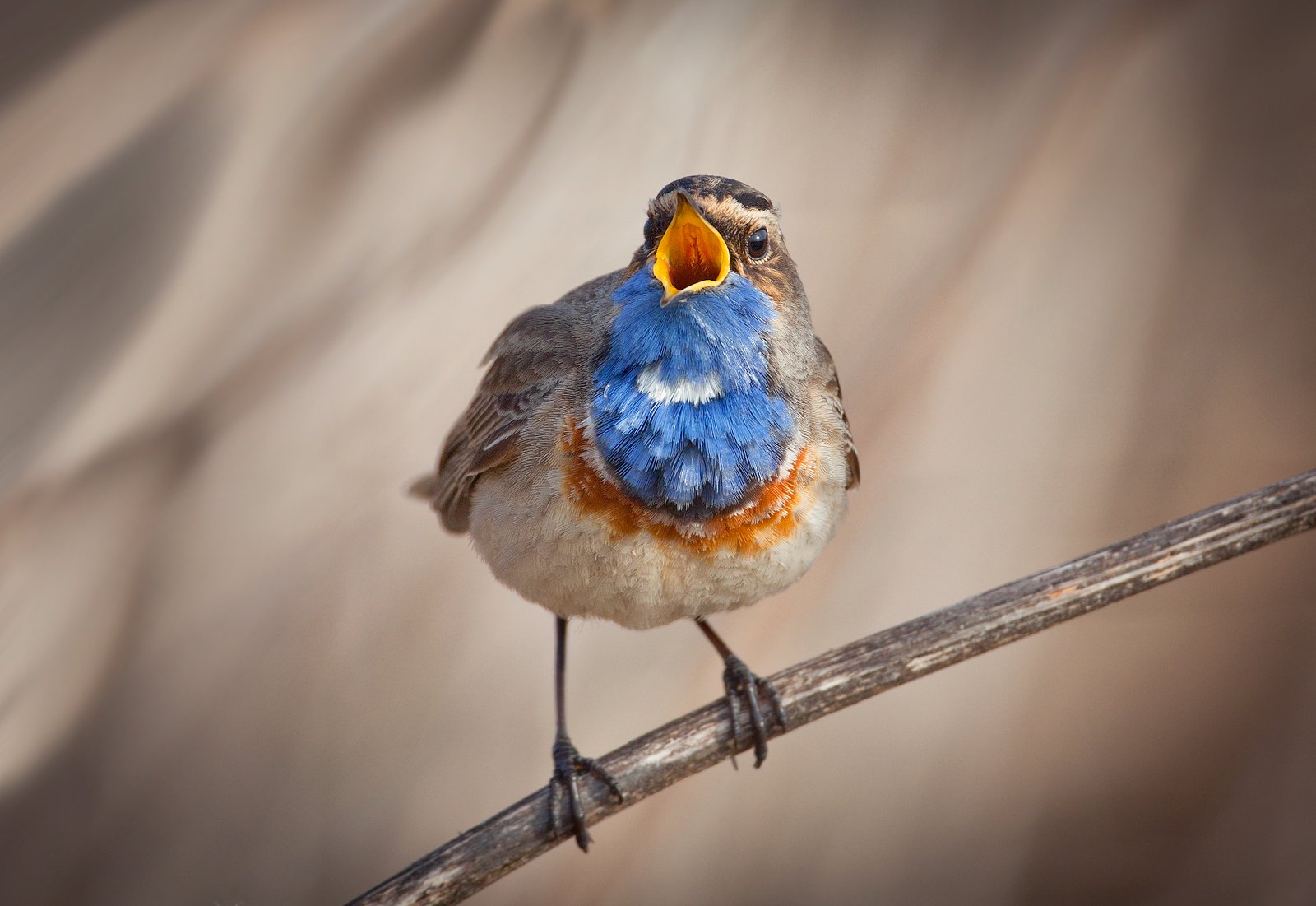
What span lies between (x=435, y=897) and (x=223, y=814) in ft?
3.21

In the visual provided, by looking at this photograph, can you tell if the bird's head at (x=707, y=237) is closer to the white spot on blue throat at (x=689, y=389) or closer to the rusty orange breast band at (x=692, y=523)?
the white spot on blue throat at (x=689, y=389)

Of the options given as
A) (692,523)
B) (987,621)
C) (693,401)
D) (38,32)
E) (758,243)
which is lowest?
(987,621)

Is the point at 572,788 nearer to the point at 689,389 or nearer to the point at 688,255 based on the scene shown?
the point at 689,389

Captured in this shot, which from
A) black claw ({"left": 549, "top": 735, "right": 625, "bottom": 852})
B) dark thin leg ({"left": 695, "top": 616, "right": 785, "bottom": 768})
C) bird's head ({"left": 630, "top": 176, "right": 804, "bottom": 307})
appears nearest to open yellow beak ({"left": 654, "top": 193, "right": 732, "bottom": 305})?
bird's head ({"left": 630, "top": 176, "right": 804, "bottom": 307})

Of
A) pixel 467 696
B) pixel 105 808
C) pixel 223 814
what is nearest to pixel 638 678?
pixel 467 696

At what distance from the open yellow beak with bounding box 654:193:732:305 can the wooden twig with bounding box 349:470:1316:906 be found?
498 millimetres

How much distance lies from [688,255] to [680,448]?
0.74 feet

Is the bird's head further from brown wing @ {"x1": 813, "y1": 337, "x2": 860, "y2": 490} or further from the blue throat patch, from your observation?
brown wing @ {"x1": 813, "y1": 337, "x2": 860, "y2": 490}

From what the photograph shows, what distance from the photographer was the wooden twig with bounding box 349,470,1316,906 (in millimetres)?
1430

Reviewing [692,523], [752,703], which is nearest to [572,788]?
[752,703]

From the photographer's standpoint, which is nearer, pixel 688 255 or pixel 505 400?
pixel 688 255

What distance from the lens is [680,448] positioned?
4.55 feet

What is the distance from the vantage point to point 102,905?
6.69 feet

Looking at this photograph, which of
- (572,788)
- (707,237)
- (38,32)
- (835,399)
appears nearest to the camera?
(707,237)
